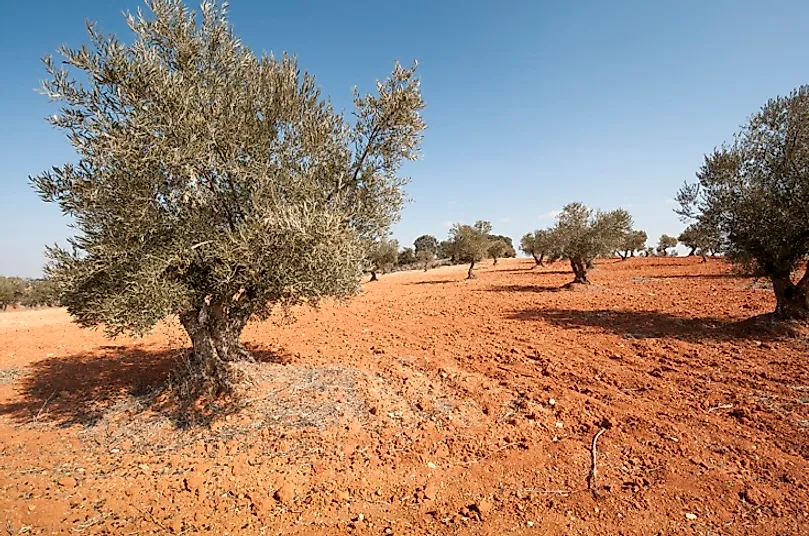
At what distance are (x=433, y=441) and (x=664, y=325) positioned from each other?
10.9m

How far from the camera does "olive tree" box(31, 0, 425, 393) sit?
5648 millimetres

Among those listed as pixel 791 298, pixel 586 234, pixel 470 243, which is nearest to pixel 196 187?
pixel 791 298

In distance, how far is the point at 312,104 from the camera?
7.46 metres

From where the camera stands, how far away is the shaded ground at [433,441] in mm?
4270

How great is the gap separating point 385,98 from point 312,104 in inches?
56.9

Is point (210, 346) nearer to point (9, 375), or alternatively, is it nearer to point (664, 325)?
point (9, 375)

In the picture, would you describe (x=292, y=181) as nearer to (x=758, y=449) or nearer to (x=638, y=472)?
(x=638, y=472)

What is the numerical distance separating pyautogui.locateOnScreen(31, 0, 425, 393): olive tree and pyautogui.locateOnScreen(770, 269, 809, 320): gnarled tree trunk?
12.6m

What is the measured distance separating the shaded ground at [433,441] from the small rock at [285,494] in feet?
0.10

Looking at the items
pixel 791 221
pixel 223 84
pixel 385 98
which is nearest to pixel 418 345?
pixel 385 98

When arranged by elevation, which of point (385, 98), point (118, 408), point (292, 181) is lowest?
point (118, 408)

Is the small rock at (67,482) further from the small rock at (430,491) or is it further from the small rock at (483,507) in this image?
the small rock at (483,507)

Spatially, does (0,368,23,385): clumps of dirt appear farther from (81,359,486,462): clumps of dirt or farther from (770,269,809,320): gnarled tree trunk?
(770,269,809,320): gnarled tree trunk

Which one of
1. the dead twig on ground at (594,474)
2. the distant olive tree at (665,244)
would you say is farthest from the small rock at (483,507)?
the distant olive tree at (665,244)
